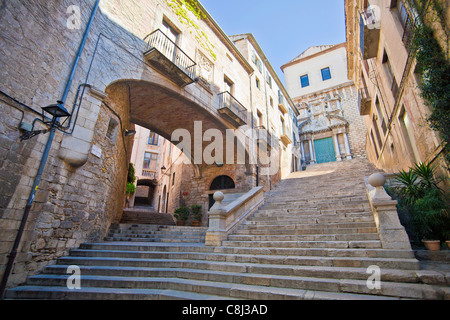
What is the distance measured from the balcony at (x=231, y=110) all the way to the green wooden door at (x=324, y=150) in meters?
12.6

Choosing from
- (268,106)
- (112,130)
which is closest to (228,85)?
(268,106)

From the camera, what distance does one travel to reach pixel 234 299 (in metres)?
3.00

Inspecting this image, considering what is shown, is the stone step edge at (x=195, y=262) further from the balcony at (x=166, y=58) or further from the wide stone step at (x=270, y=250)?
the balcony at (x=166, y=58)

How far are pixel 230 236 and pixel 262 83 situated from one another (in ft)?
41.4

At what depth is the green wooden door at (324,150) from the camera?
20.7 metres

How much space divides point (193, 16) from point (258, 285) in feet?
35.9

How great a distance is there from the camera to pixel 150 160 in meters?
24.1

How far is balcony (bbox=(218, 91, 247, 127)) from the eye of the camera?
10039mm

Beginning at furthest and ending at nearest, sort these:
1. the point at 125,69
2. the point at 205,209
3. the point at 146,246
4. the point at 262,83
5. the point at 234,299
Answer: the point at 262,83 → the point at 205,209 → the point at 125,69 → the point at 146,246 → the point at 234,299

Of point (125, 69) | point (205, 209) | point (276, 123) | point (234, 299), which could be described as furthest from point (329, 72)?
point (234, 299)

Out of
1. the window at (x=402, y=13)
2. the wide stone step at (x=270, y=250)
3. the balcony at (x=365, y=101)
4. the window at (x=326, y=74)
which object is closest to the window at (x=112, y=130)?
the wide stone step at (x=270, y=250)

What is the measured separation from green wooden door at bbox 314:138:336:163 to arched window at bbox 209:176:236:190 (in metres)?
12.6

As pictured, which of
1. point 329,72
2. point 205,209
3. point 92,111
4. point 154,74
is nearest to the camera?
point 92,111
